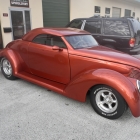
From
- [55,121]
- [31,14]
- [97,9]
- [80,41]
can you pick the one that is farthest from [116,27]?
[97,9]

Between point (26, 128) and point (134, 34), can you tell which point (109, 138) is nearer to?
point (26, 128)

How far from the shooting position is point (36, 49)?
4.01 m

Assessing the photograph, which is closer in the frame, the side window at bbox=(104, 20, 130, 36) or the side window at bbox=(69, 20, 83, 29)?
the side window at bbox=(104, 20, 130, 36)

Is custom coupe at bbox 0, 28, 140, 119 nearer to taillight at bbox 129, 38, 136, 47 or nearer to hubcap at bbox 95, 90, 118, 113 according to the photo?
hubcap at bbox 95, 90, 118, 113

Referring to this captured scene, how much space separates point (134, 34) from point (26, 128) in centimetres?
472

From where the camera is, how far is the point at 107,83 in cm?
279

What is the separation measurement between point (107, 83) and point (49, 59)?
157 centimetres

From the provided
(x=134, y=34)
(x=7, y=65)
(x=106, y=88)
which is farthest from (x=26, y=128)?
(x=134, y=34)

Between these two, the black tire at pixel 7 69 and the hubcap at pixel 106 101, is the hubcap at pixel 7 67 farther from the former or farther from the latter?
the hubcap at pixel 106 101

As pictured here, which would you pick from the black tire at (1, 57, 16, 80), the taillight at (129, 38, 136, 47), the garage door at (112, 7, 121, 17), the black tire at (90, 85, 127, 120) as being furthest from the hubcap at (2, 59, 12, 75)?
the garage door at (112, 7, 121, 17)

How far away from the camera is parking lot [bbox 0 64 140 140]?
254 cm

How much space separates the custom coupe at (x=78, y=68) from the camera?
2.79 meters

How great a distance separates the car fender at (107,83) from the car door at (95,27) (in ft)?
11.5

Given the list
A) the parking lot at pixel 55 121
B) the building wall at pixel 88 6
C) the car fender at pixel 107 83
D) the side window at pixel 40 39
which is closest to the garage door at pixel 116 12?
the building wall at pixel 88 6
